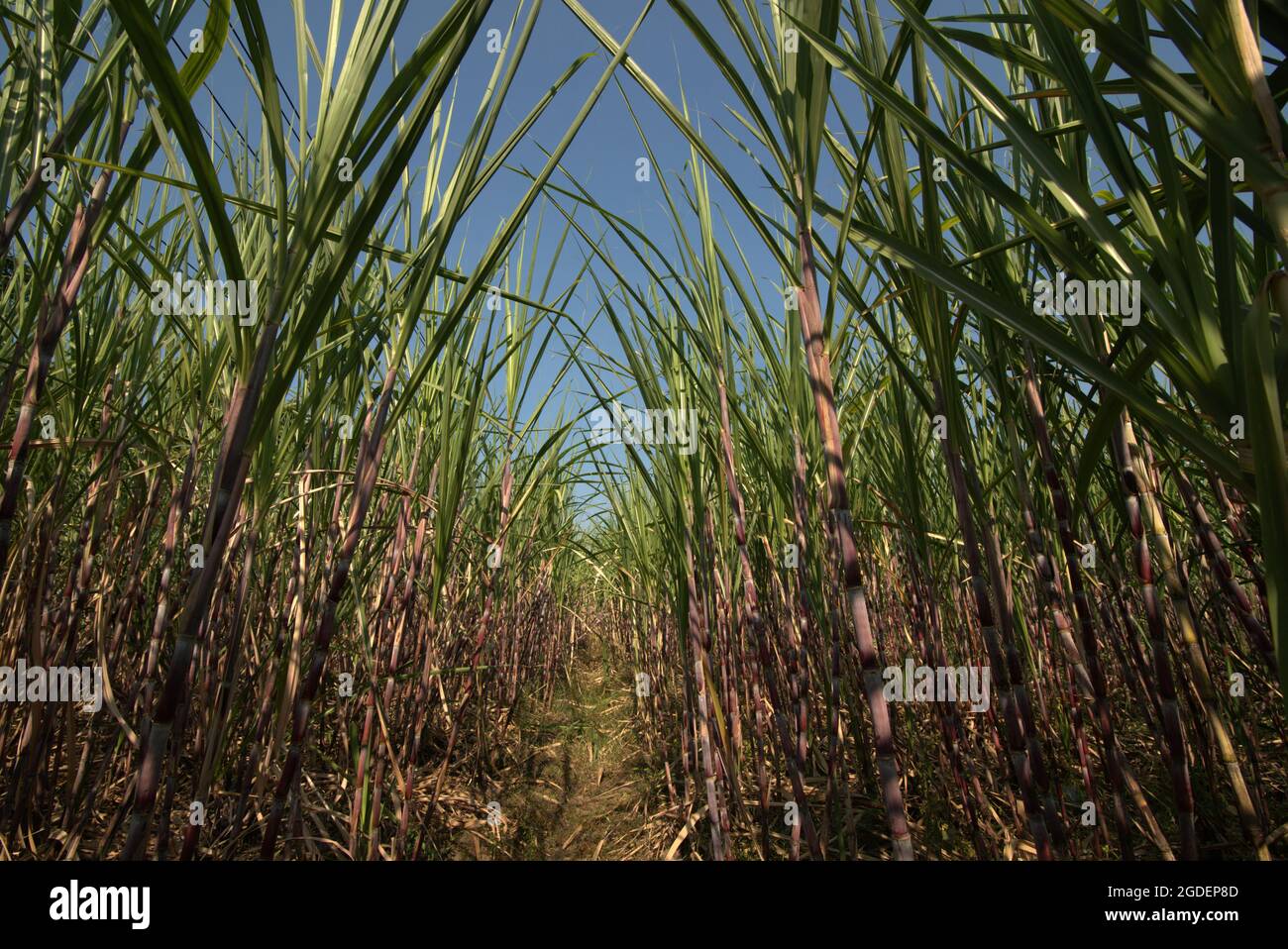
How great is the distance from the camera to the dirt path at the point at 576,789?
1.69 metres

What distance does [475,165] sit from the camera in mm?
613

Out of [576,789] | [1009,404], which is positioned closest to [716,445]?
[1009,404]

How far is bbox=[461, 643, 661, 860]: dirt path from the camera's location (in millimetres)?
1688

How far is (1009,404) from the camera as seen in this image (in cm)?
80

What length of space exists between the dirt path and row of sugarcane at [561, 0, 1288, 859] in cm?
36

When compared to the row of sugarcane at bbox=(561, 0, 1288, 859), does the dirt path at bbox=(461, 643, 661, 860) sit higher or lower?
lower

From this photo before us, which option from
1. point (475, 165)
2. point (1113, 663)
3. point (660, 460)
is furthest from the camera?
point (1113, 663)

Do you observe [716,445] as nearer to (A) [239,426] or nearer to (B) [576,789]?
(A) [239,426]

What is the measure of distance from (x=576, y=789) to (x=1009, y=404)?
199cm

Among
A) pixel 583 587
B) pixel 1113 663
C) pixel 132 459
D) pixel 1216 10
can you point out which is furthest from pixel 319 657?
pixel 583 587

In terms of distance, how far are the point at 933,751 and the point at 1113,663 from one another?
0.95 metres

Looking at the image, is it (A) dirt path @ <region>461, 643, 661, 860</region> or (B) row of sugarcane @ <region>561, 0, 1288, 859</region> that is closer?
(B) row of sugarcane @ <region>561, 0, 1288, 859</region>
